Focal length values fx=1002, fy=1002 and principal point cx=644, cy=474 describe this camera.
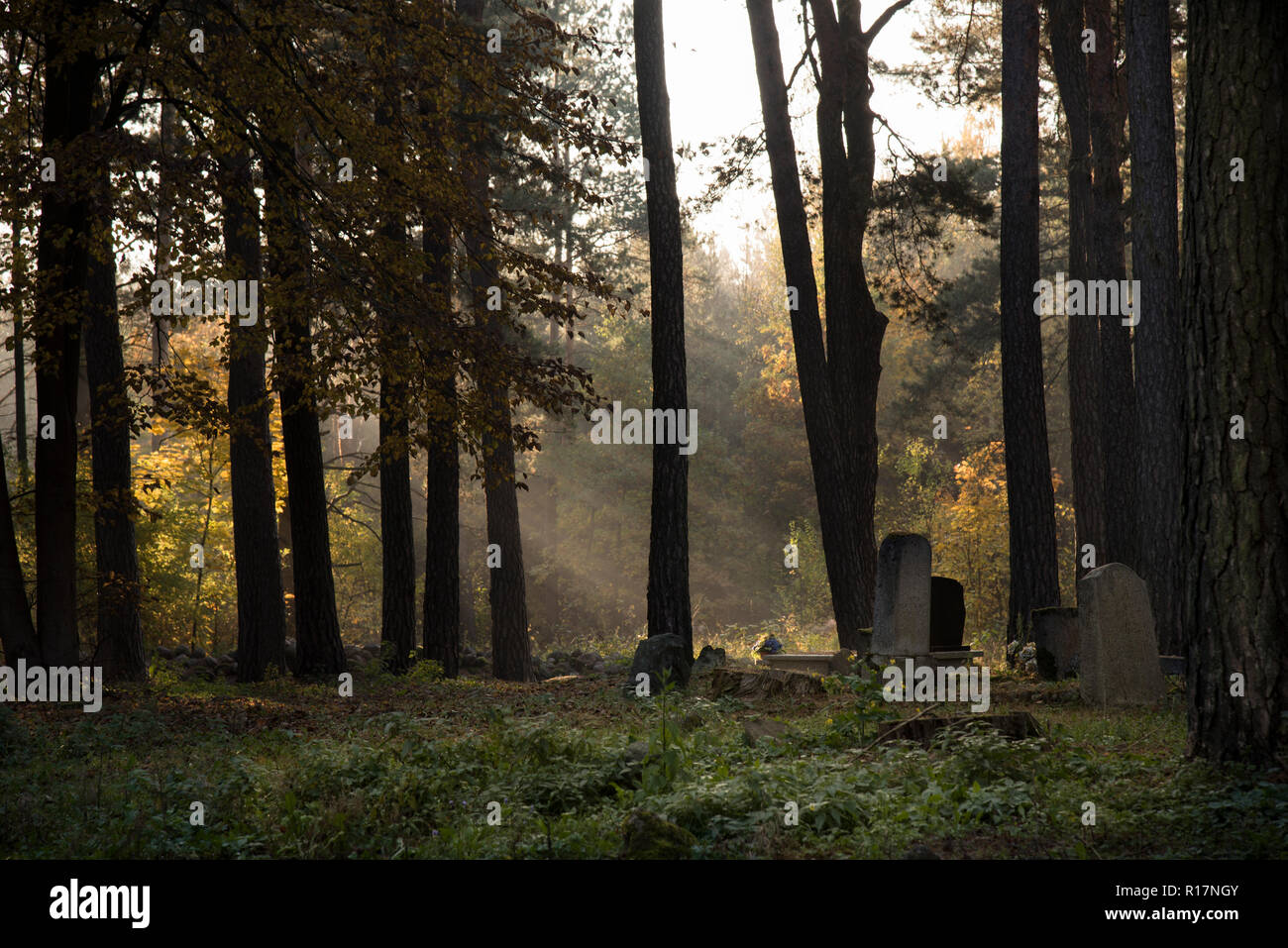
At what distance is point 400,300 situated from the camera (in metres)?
9.87

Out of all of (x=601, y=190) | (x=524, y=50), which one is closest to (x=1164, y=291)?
(x=524, y=50)

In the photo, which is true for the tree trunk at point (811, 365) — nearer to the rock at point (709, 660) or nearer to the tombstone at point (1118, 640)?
the rock at point (709, 660)

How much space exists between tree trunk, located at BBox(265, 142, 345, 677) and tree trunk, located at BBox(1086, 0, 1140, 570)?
1143 centimetres

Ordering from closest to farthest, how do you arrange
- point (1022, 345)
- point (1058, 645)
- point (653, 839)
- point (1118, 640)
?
point (653, 839)
point (1118, 640)
point (1058, 645)
point (1022, 345)

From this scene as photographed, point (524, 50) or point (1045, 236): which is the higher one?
point (1045, 236)

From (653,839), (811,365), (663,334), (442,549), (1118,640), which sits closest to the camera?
(653,839)

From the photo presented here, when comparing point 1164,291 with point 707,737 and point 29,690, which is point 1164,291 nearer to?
point 707,737

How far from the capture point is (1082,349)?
16688 mm

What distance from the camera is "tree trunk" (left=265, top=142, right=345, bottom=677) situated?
31.1 ft

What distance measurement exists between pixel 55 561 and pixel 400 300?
397cm

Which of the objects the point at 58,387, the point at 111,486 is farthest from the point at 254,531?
the point at 58,387

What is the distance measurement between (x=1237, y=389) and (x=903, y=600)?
5361 millimetres

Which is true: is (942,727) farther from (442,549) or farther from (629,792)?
(442,549)

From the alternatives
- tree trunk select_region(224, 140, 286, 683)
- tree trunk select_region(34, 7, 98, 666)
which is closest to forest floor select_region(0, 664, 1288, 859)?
tree trunk select_region(34, 7, 98, 666)
